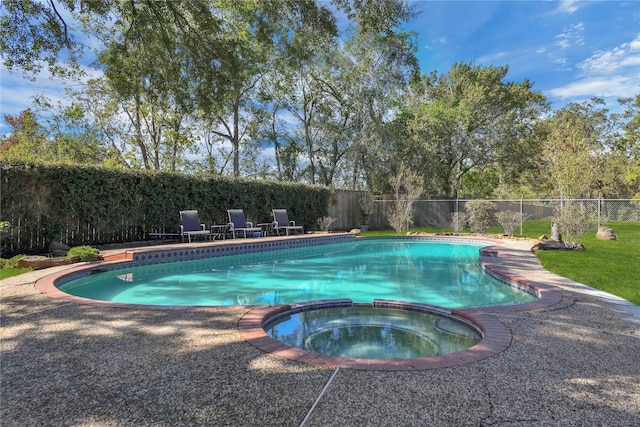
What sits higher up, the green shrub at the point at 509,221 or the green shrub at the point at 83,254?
the green shrub at the point at 509,221

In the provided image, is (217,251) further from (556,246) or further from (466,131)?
(466,131)

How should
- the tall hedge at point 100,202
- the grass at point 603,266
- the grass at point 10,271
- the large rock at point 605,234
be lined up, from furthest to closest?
the large rock at point 605,234
the tall hedge at point 100,202
the grass at point 10,271
the grass at point 603,266

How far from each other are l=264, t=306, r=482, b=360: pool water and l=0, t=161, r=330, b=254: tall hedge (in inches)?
233

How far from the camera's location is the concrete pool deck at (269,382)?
77.2 inches

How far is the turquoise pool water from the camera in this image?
5547 millimetres

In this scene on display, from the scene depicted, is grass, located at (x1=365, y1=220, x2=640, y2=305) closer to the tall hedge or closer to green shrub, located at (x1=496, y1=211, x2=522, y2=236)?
green shrub, located at (x1=496, y1=211, x2=522, y2=236)

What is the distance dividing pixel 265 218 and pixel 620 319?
11.6 m

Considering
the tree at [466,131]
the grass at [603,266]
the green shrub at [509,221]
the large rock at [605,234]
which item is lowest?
the grass at [603,266]

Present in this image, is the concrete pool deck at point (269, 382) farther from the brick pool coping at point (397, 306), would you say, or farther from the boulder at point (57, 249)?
the boulder at point (57, 249)

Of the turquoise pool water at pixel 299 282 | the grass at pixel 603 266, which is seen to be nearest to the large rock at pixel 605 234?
the grass at pixel 603 266

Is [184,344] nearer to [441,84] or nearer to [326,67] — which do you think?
[326,67]

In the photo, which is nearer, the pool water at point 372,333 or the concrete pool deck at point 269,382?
the concrete pool deck at point 269,382

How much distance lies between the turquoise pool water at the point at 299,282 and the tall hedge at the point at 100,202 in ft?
8.46

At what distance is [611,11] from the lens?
17.4 m
